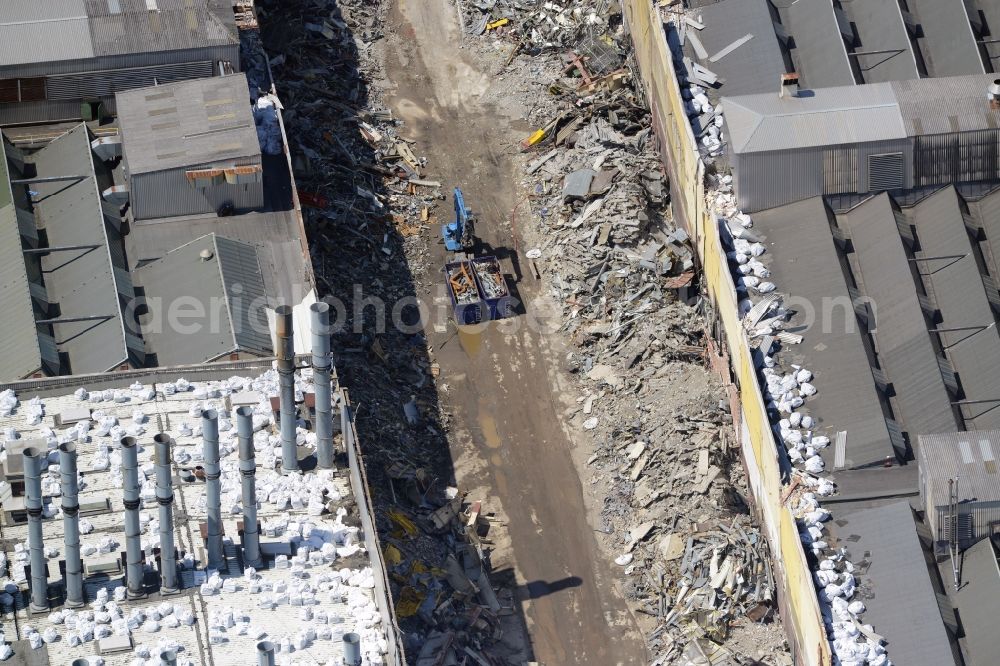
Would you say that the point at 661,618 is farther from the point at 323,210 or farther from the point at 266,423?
the point at 323,210

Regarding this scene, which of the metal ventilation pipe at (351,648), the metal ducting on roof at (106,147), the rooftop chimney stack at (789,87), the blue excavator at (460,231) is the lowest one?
the metal ventilation pipe at (351,648)

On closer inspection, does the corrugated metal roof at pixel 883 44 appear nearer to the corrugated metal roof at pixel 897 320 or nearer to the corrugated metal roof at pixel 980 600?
the corrugated metal roof at pixel 897 320

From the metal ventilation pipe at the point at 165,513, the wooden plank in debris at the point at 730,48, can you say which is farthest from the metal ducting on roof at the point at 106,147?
the wooden plank in debris at the point at 730,48

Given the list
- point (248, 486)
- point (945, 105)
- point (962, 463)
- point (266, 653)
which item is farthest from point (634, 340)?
point (266, 653)

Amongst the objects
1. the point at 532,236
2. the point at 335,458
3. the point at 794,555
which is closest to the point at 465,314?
the point at 532,236

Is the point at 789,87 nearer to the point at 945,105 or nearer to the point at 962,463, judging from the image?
the point at 945,105

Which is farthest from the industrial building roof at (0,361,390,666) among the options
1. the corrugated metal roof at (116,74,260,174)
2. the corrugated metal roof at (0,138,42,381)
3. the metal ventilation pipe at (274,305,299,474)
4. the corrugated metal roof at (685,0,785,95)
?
the corrugated metal roof at (685,0,785,95)

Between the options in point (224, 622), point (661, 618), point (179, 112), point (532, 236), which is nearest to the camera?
point (224, 622)
